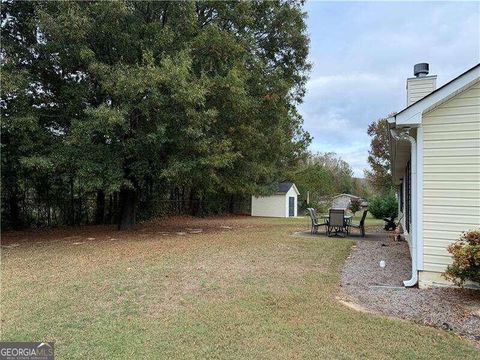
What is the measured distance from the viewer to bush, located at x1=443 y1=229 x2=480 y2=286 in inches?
189

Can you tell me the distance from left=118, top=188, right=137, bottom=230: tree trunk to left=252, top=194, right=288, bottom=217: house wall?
1382 centimetres

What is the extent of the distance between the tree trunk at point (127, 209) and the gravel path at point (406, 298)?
28.5 ft

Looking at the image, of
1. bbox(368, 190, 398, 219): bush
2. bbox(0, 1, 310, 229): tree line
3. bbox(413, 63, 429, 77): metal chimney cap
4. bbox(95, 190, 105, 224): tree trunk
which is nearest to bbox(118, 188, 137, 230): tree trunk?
bbox(0, 1, 310, 229): tree line

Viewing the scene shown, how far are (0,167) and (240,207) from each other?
18615mm

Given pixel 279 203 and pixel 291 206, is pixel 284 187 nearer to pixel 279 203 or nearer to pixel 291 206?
pixel 279 203

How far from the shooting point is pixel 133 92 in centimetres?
912

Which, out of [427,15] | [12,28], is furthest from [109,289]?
[427,15]

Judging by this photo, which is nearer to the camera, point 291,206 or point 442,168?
point 442,168

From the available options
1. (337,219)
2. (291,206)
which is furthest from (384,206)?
(291,206)

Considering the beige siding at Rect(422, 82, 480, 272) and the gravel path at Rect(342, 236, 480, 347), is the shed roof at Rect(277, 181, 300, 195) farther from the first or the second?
the beige siding at Rect(422, 82, 480, 272)

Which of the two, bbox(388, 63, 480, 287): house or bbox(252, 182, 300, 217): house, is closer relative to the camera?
bbox(388, 63, 480, 287): house

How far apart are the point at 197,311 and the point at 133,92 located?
649 cm

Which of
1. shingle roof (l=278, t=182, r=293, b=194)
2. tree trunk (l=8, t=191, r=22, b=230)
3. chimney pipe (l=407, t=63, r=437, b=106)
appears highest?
chimney pipe (l=407, t=63, r=437, b=106)

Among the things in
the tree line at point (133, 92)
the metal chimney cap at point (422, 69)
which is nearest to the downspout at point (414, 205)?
the metal chimney cap at point (422, 69)
